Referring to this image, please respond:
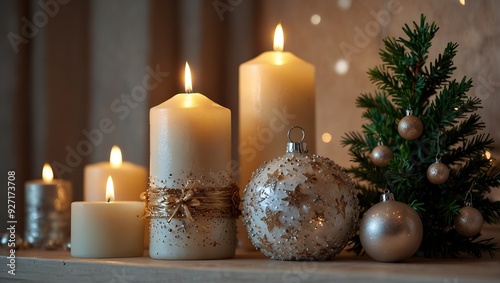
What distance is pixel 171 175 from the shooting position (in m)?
0.89

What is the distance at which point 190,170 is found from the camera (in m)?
0.89

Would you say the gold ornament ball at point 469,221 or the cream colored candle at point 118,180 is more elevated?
the cream colored candle at point 118,180

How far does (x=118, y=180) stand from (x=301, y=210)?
0.38 meters

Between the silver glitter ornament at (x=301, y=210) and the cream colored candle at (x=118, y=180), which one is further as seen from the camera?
the cream colored candle at (x=118, y=180)

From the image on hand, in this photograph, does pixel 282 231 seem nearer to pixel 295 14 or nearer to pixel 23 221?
pixel 295 14

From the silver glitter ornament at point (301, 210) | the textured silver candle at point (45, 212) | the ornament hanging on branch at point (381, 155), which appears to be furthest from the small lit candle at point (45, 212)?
the ornament hanging on branch at point (381, 155)

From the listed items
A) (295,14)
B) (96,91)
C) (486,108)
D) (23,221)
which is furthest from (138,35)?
(486,108)

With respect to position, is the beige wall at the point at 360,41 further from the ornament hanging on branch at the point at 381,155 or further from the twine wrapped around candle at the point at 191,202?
the twine wrapped around candle at the point at 191,202

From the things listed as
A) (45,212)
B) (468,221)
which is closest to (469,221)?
(468,221)

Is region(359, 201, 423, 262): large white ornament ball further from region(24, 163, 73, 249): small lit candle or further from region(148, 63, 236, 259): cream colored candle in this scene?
region(24, 163, 73, 249): small lit candle

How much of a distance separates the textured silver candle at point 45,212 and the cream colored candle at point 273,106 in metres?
0.35

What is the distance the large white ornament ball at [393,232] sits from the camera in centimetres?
78

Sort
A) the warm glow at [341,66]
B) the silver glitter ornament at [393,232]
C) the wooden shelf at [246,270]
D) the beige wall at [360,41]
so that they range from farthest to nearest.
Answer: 1. the warm glow at [341,66]
2. the beige wall at [360,41]
3. the silver glitter ornament at [393,232]
4. the wooden shelf at [246,270]

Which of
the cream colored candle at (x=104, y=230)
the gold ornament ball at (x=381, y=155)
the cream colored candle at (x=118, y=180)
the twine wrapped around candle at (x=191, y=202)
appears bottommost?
the cream colored candle at (x=104, y=230)
